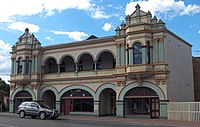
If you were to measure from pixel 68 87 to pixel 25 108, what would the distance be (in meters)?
6.42

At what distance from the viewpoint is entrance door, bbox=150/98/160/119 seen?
2728 cm

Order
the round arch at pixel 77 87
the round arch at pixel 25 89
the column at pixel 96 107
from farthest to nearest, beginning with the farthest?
the round arch at pixel 25 89
the round arch at pixel 77 87
the column at pixel 96 107

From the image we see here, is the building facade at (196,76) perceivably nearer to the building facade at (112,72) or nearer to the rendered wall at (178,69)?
the rendered wall at (178,69)

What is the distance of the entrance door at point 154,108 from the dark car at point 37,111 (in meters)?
9.11

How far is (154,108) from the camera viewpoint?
27.5 meters

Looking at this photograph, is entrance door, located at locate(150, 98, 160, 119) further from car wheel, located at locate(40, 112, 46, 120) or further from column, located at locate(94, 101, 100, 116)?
car wheel, located at locate(40, 112, 46, 120)

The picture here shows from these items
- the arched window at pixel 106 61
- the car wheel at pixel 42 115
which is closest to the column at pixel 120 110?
the arched window at pixel 106 61

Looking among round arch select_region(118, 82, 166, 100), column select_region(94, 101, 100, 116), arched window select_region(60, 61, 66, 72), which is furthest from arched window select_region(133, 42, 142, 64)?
arched window select_region(60, 61, 66, 72)

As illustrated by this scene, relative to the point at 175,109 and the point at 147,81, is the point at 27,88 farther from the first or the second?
the point at 175,109

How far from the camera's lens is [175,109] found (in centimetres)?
2583

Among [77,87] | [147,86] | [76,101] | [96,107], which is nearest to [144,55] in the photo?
[147,86]

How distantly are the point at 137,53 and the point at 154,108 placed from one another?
5585 mm

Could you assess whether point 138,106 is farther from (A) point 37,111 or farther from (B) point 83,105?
(A) point 37,111

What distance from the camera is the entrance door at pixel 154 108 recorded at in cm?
2728
